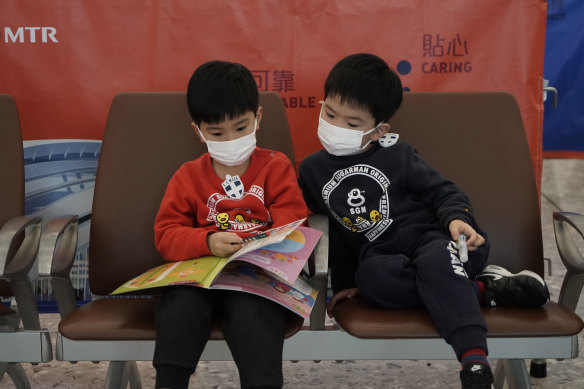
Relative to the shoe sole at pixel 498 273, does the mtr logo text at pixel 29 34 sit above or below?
above

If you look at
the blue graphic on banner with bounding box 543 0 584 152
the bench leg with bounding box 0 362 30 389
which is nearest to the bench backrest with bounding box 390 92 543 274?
the bench leg with bounding box 0 362 30 389

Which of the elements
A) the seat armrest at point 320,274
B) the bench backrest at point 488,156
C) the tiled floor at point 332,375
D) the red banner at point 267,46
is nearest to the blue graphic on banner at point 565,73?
the red banner at point 267,46

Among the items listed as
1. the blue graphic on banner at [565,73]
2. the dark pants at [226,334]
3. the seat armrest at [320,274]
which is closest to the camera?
the dark pants at [226,334]

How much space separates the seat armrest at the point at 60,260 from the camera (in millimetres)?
1474

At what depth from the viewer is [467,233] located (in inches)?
58.8

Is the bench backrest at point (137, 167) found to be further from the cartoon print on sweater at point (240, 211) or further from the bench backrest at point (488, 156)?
the bench backrest at point (488, 156)

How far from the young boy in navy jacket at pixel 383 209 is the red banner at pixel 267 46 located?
471mm

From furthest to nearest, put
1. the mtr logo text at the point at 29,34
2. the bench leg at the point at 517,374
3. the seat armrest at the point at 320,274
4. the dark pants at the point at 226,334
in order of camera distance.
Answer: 1. the mtr logo text at the point at 29,34
2. the bench leg at the point at 517,374
3. the seat armrest at the point at 320,274
4. the dark pants at the point at 226,334

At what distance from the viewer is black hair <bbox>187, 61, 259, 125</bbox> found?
157cm

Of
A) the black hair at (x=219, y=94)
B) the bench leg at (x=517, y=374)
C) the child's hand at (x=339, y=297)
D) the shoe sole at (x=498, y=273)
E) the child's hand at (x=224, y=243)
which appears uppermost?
the black hair at (x=219, y=94)

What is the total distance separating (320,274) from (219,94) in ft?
1.62

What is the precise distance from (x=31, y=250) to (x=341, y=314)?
0.81 m

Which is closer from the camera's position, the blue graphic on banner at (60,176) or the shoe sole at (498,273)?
the shoe sole at (498,273)

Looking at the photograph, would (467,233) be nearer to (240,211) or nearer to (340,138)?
(340,138)
